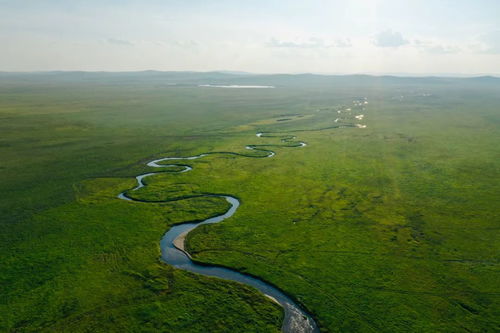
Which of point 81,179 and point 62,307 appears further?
→ point 81,179

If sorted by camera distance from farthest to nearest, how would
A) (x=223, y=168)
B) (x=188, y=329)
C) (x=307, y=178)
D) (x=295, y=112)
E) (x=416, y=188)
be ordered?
1. (x=295, y=112)
2. (x=223, y=168)
3. (x=307, y=178)
4. (x=416, y=188)
5. (x=188, y=329)

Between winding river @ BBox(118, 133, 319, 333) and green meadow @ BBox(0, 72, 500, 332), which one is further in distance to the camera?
green meadow @ BBox(0, 72, 500, 332)

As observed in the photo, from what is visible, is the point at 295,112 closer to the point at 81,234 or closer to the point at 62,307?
the point at 81,234

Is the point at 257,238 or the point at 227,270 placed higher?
the point at 257,238

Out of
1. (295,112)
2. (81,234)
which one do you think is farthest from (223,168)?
(295,112)

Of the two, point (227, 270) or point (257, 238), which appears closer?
point (227, 270)

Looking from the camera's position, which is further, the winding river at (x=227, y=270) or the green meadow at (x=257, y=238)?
the green meadow at (x=257, y=238)

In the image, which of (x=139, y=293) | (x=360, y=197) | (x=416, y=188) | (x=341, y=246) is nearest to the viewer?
(x=139, y=293)
